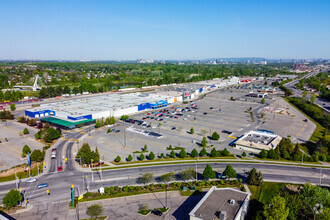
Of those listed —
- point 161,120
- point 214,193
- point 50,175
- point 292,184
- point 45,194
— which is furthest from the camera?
point 161,120

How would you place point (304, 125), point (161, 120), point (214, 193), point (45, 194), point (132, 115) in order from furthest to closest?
1. point (132, 115)
2. point (161, 120)
3. point (304, 125)
4. point (45, 194)
5. point (214, 193)

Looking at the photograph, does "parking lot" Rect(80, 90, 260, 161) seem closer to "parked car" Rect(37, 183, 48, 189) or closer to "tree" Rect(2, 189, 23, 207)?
"parked car" Rect(37, 183, 48, 189)

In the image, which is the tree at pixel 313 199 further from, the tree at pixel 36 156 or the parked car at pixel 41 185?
the tree at pixel 36 156

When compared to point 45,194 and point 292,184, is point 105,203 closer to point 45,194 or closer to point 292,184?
point 45,194

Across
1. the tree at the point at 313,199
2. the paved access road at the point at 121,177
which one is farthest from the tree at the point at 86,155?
the tree at the point at 313,199

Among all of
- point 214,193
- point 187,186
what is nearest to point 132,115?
point 187,186

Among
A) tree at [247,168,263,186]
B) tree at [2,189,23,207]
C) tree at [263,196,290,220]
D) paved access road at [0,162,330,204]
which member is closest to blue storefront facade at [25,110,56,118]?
paved access road at [0,162,330,204]


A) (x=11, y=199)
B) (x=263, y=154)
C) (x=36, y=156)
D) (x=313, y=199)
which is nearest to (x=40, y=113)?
(x=36, y=156)
